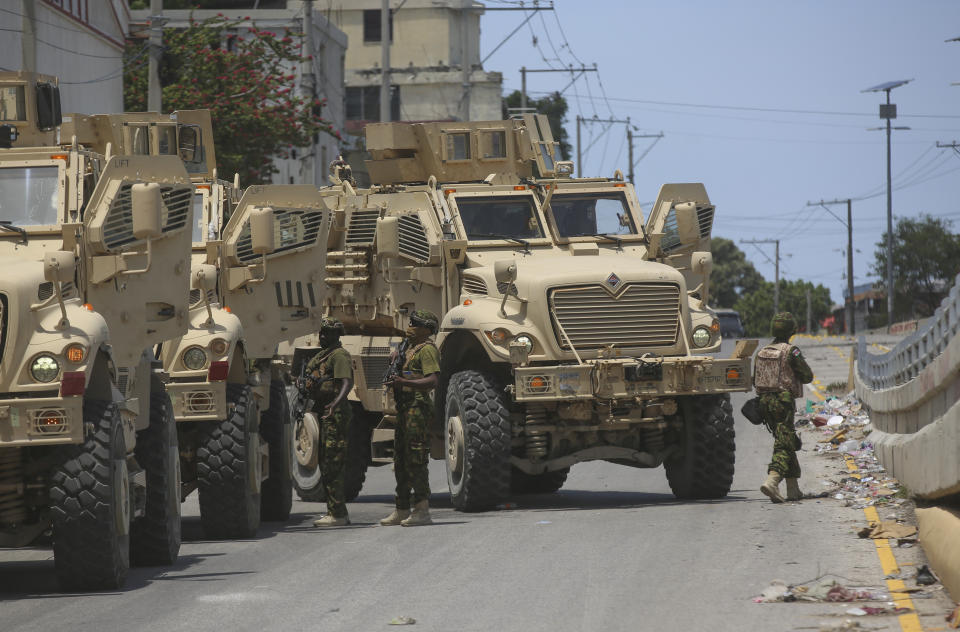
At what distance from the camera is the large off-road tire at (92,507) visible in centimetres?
1002

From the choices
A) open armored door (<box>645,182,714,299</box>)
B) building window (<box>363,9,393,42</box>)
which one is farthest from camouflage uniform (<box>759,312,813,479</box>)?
building window (<box>363,9,393,42</box>)

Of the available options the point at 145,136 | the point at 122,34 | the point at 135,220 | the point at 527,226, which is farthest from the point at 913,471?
the point at 122,34

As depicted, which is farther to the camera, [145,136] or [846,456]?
[846,456]

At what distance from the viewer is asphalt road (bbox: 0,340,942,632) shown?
9.13 meters

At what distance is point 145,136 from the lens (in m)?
16.3

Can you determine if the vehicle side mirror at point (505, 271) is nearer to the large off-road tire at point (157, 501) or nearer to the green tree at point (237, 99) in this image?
the large off-road tire at point (157, 501)

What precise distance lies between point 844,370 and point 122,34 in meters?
20.8

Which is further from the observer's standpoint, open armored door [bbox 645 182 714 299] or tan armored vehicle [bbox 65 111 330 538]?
open armored door [bbox 645 182 714 299]

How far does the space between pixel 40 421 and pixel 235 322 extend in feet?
14.2

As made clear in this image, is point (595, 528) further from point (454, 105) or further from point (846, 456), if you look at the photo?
point (454, 105)

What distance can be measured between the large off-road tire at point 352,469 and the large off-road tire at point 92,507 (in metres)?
7.69

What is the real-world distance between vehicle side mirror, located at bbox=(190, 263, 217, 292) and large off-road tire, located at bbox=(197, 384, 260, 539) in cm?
101

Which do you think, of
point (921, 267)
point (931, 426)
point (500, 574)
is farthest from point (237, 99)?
point (921, 267)

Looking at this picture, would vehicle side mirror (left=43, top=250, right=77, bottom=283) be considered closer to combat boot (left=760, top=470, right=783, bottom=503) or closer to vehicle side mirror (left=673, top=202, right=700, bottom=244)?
combat boot (left=760, top=470, right=783, bottom=503)
